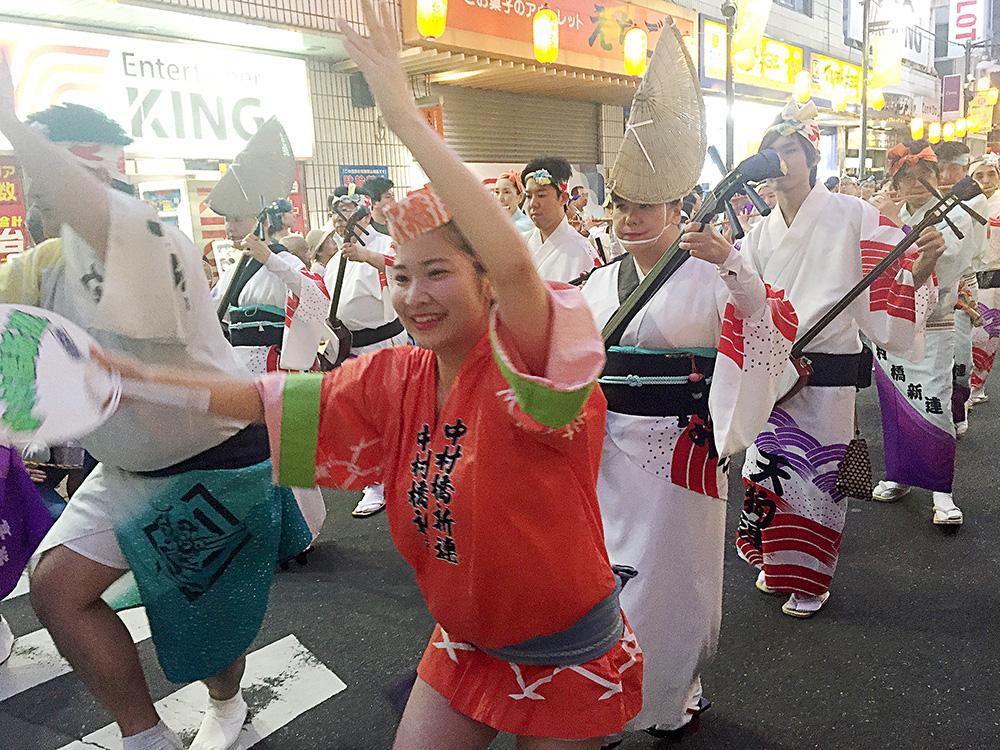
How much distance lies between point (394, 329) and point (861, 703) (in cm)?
347

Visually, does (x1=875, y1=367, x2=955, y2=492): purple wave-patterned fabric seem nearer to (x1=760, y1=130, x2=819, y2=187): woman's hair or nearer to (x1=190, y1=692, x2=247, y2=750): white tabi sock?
(x1=760, y1=130, x2=819, y2=187): woman's hair

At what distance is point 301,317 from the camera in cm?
393

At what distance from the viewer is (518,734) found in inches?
58.4

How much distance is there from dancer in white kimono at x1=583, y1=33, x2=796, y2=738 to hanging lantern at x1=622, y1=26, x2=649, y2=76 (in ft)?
27.1

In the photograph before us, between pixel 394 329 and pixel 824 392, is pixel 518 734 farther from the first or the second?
pixel 394 329

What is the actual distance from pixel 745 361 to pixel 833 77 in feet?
52.3

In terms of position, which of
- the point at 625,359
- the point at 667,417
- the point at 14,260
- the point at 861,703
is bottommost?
the point at 861,703

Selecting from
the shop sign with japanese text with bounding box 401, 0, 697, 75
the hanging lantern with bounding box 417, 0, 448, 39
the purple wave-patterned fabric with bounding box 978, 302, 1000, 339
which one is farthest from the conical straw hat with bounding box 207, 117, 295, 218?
the purple wave-patterned fabric with bounding box 978, 302, 1000, 339

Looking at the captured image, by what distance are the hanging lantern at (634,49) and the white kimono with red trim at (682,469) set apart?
8.38m

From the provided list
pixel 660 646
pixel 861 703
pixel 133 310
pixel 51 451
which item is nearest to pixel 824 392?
pixel 861 703

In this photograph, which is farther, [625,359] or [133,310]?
[625,359]

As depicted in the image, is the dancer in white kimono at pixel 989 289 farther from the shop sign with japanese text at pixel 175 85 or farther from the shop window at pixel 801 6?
the shop window at pixel 801 6

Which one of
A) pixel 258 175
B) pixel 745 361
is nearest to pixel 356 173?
pixel 258 175

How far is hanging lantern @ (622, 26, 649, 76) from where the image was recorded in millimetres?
9734
